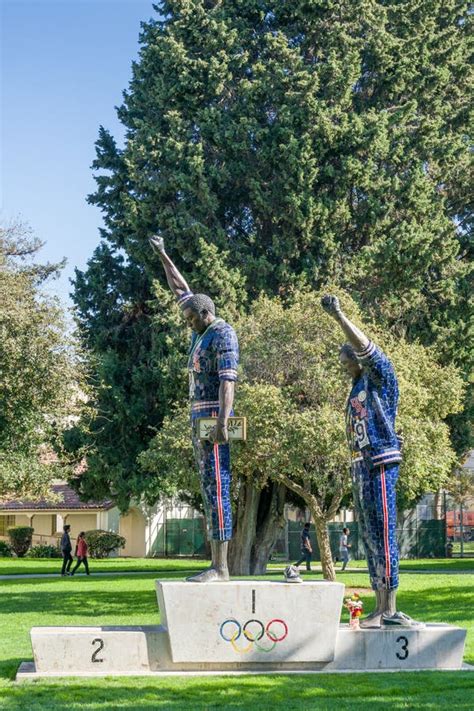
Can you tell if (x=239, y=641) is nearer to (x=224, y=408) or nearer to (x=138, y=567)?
(x=224, y=408)

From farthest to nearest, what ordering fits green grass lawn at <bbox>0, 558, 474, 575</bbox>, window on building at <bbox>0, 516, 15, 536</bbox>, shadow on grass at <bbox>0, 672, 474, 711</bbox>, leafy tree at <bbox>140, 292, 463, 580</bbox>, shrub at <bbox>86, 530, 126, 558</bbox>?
window on building at <bbox>0, 516, 15, 536</bbox> → shrub at <bbox>86, 530, 126, 558</bbox> → green grass lawn at <bbox>0, 558, 474, 575</bbox> → leafy tree at <bbox>140, 292, 463, 580</bbox> → shadow on grass at <bbox>0, 672, 474, 711</bbox>

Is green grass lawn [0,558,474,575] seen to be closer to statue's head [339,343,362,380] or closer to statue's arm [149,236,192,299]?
statue's arm [149,236,192,299]

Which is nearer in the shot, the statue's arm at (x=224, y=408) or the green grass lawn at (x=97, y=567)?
the statue's arm at (x=224, y=408)

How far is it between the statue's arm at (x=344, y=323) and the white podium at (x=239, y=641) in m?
2.61

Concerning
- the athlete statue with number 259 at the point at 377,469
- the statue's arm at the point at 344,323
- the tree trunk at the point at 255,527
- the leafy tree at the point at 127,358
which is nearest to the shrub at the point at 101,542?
the leafy tree at the point at 127,358

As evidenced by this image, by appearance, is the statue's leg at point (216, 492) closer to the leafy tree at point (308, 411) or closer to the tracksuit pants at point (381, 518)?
the tracksuit pants at point (381, 518)

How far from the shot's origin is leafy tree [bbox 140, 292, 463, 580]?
75.7ft

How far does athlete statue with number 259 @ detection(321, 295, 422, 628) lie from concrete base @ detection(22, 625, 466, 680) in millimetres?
247

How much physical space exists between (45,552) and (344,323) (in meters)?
44.6

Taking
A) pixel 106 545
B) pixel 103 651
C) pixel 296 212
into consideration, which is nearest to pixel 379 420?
pixel 103 651

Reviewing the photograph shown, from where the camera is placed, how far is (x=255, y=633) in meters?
11.6

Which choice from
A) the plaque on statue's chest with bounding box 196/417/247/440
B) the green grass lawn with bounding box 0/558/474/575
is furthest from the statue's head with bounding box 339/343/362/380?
the green grass lawn with bounding box 0/558/474/575

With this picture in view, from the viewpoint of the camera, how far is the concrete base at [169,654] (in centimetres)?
1141

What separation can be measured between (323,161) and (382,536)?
76.7 ft
